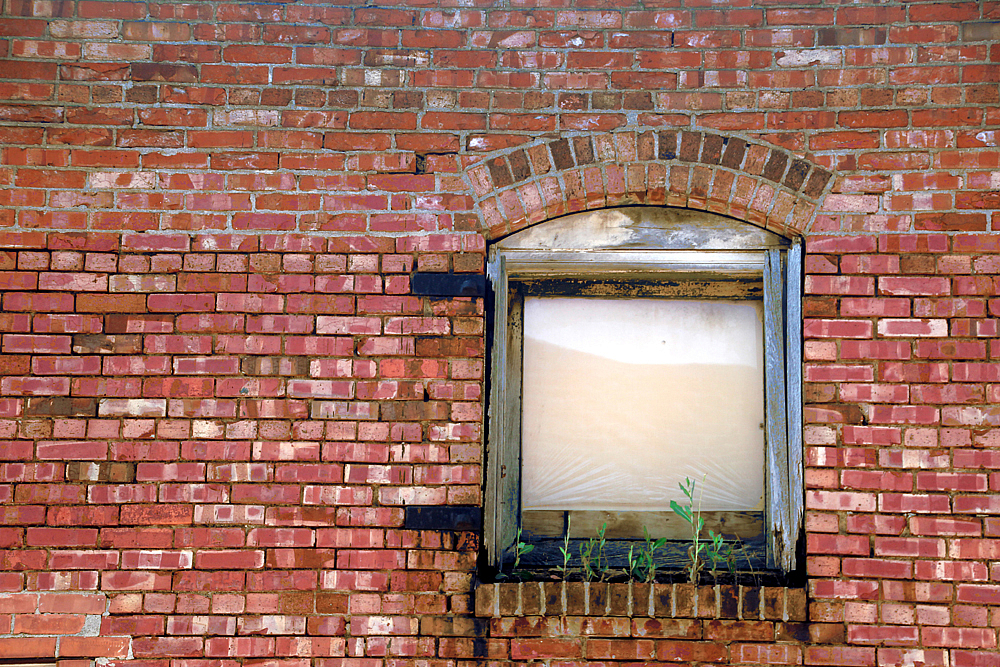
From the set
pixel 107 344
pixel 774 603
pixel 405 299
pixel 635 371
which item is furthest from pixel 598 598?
pixel 107 344

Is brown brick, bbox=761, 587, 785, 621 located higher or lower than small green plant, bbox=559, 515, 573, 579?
lower

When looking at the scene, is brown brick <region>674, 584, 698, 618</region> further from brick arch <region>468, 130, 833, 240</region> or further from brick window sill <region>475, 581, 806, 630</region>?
brick arch <region>468, 130, 833, 240</region>

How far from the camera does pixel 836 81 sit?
2340mm

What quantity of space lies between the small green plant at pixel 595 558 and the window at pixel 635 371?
0.19 ft

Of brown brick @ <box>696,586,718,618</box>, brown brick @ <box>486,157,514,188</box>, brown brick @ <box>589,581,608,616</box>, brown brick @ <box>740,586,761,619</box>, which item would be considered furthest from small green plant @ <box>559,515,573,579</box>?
brown brick @ <box>486,157,514,188</box>

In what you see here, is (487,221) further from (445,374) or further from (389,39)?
(389,39)

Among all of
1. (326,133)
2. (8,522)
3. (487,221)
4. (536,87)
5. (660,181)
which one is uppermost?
(536,87)

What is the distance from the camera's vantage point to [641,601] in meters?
2.21

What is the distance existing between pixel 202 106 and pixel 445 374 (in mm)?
1498

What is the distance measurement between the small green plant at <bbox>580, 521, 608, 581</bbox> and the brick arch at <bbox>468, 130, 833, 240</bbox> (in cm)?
132

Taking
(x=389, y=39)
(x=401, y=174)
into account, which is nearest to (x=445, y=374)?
(x=401, y=174)

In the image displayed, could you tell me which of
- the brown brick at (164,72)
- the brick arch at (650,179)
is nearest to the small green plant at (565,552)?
the brick arch at (650,179)

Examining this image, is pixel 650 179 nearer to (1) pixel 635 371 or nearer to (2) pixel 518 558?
(1) pixel 635 371

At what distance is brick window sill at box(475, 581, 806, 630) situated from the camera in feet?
7.18
